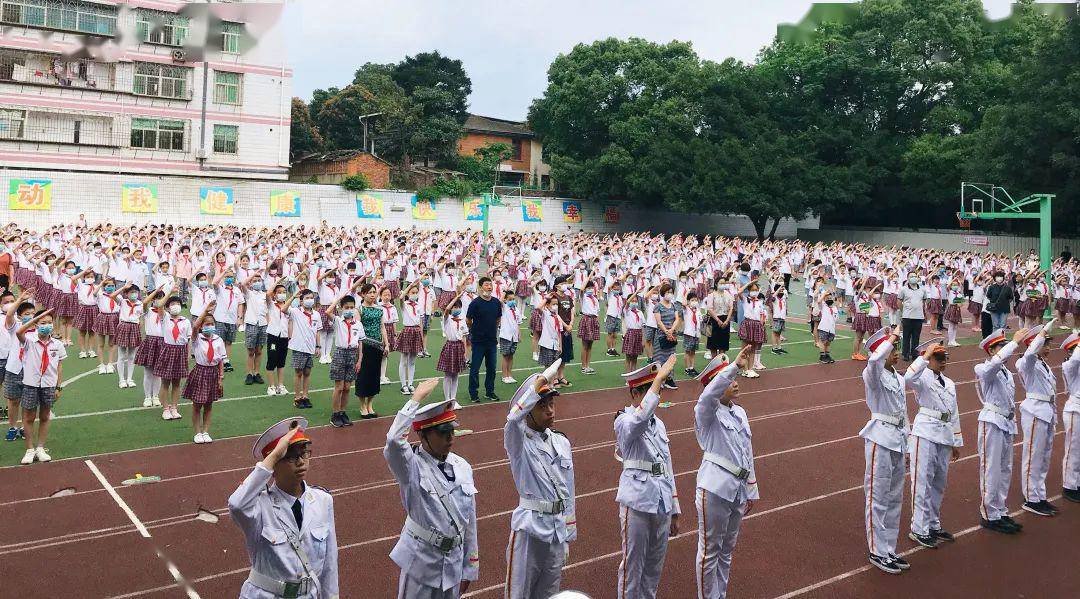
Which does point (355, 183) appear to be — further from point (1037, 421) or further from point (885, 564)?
point (885, 564)

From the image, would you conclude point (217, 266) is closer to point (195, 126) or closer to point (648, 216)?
point (195, 126)

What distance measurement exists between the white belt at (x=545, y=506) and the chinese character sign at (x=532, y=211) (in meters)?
37.5

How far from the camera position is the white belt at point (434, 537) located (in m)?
4.86

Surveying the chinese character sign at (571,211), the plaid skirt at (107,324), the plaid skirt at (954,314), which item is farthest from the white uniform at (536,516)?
the chinese character sign at (571,211)

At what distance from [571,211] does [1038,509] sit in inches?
1457

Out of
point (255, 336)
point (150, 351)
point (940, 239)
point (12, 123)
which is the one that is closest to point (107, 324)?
point (255, 336)

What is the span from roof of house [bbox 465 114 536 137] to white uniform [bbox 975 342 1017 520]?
4635 cm

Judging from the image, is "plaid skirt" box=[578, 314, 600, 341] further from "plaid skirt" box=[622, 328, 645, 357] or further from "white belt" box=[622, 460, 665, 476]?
"white belt" box=[622, 460, 665, 476]

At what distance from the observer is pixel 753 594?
667 cm

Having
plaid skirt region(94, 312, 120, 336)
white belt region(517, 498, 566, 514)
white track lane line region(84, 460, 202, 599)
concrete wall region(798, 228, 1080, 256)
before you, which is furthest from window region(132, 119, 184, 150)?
white belt region(517, 498, 566, 514)

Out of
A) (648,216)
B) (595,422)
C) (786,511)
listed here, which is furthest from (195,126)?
(786,511)

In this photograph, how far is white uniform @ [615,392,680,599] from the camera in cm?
584

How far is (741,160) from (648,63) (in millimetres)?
7207

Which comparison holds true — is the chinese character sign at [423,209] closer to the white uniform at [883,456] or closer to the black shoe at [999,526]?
the black shoe at [999,526]
